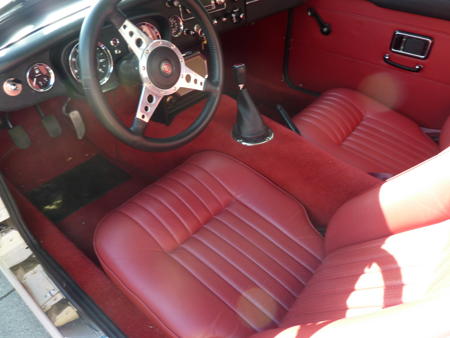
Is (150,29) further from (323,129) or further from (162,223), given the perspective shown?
(323,129)

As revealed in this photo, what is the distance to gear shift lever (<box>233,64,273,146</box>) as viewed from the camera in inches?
61.4

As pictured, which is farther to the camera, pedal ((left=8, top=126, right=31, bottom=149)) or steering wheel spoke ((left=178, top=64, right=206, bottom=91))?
pedal ((left=8, top=126, right=31, bottom=149))

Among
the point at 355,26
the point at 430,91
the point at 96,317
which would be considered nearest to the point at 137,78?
the point at 96,317

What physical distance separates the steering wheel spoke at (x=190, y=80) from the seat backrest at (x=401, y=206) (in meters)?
0.58

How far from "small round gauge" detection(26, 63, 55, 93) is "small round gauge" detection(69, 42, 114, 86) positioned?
7 cm

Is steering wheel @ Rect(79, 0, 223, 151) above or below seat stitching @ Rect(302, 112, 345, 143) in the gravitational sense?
above

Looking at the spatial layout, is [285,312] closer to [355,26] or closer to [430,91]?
[430,91]

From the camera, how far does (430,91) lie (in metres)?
1.86

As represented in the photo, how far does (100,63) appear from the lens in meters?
1.33

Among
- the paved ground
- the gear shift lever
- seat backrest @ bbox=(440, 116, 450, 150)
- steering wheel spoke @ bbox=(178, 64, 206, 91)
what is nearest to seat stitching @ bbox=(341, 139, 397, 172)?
seat backrest @ bbox=(440, 116, 450, 150)

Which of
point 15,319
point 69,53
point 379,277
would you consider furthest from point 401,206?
point 15,319

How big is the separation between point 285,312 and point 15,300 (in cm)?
102

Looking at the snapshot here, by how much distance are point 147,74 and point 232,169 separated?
467 mm

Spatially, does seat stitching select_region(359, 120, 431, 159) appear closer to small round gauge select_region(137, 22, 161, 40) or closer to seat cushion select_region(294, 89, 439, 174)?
seat cushion select_region(294, 89, 439, 174)
